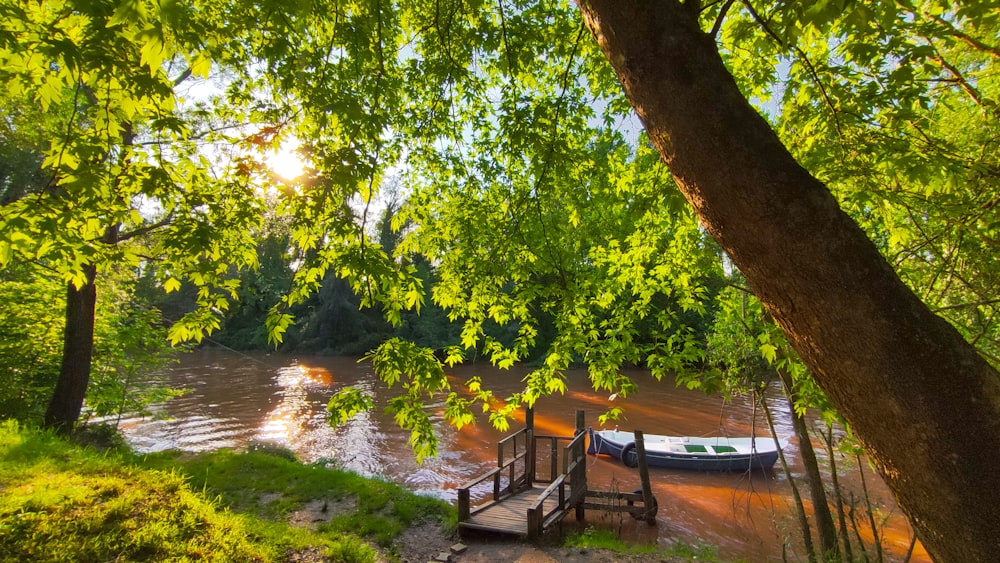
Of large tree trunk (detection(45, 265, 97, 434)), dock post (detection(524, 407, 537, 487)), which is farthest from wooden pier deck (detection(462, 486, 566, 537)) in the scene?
large tree trunk (detection(45, 265, 97, 434))

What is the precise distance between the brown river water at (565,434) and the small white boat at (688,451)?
10.9 inches

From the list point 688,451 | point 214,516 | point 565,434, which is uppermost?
point 214,516

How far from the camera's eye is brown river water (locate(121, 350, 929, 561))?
30.3 ft

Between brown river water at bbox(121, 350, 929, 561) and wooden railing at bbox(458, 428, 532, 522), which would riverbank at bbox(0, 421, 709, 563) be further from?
brown river water at bbox(121, 350, 929, 561)

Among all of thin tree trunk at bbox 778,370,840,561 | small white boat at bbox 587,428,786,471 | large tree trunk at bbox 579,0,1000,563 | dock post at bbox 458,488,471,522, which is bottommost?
small white boat at bbox 587,428,786,471

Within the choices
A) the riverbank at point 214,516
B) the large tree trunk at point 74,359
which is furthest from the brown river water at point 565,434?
the large tree trunk at point 74,359

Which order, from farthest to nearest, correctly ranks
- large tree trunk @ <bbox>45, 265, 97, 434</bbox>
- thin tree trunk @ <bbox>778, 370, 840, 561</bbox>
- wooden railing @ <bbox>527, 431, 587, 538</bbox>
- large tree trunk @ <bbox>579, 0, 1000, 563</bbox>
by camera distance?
large tree trunk @ <bbox>45, 265, 97, 434</bbox>, wooden railing @ <bbox>527, 431, 587, 538</bbox>, thin tree trunk @ <bbox>778, 370, 840, 561</bbox>, large tree trunk @ <bbox>579, 0, 1000, 563</bbox>

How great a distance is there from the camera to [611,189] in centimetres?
582

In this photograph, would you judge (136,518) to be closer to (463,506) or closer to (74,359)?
(463,506)

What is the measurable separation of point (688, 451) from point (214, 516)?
11.7m

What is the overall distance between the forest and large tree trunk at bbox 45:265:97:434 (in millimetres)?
68

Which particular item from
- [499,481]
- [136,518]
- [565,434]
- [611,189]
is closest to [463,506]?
[499,481]

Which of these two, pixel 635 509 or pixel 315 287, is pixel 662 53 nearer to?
pixel 315 287

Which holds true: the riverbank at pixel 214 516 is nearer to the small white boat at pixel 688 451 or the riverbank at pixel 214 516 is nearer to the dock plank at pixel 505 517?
the dock plank at pixel 505 517
